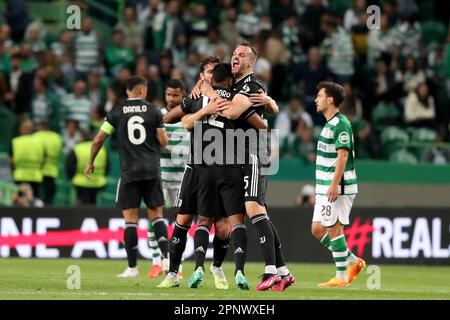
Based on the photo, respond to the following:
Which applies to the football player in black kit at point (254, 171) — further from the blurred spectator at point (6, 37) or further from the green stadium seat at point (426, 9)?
the green stadium seat at point (426, 9)

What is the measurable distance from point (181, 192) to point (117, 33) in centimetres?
1126

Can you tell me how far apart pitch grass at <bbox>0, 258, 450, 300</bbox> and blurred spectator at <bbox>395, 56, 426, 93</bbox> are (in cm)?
541

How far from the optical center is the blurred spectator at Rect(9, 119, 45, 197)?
68.4 ft

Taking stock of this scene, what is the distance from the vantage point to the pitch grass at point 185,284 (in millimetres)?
11938

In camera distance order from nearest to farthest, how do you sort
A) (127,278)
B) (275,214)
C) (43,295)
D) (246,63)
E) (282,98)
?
(43,295), (246,63), (127,278), (275,214), (282,98)

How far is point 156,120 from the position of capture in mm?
15234

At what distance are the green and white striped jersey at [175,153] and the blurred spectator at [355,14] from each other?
29.7 feet

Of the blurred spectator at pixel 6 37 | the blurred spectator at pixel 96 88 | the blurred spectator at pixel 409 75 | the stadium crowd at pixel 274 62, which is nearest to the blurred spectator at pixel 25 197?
the stadium crowd at pixel 274 62

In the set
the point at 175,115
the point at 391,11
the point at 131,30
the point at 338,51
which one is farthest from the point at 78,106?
the point at 175,115

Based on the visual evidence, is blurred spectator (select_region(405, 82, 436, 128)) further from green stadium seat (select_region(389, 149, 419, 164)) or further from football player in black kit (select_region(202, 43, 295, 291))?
football player in black kit (select_region(202, 43, 295, 291))

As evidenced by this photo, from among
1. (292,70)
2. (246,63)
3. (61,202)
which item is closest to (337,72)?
(292,70)

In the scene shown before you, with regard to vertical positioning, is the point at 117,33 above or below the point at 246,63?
above

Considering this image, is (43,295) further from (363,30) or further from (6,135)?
(363,30)

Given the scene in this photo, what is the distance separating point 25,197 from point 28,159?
2.20ft
